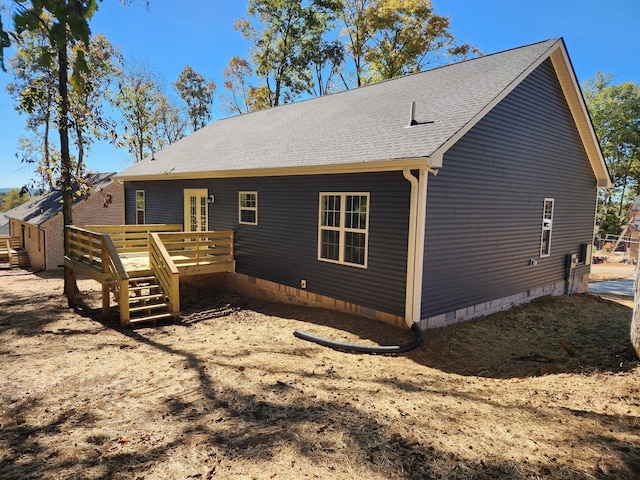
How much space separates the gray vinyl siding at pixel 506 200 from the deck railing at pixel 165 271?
5353 mm

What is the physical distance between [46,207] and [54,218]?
3.17m

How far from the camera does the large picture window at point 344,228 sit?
27.0ft

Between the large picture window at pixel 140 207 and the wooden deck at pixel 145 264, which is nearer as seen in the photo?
the wooden deck at pixel 145 264

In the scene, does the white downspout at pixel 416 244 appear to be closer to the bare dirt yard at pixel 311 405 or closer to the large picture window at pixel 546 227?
the bare dirt yard at pixel 311 405

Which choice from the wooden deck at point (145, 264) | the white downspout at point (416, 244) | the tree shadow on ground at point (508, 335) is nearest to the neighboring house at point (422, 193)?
the white downspout at point (416, 244)

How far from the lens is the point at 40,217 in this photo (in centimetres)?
2059

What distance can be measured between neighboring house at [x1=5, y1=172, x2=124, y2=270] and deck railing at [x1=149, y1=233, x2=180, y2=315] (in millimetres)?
10387

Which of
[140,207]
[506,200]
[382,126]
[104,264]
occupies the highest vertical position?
[382,126]

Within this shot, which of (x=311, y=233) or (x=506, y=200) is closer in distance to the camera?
(x=311, y=233)

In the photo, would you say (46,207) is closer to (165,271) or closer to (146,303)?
(146,303)

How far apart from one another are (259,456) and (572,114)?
12.1 meters

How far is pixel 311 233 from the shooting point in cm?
927

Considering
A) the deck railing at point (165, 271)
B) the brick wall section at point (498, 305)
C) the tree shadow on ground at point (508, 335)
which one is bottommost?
the tree shadow on ground at point (508, 335)

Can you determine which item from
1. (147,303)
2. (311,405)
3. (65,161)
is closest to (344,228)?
(311,405)
